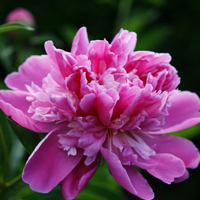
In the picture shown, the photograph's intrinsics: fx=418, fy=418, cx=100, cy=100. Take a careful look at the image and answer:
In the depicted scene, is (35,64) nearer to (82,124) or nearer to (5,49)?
(82,124)

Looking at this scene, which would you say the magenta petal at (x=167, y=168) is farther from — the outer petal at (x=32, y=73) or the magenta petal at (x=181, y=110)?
the outer petal at (x=32, y=73)

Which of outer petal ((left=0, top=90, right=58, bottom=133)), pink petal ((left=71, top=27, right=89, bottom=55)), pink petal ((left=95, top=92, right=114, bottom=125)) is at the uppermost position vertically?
pink petal ((left=71, top=27, right=89, bottom=55))

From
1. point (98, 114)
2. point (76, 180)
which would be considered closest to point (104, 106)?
point (98, 114)

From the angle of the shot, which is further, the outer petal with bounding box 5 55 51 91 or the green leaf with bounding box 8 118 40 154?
the outer petal with bounding box 5 55 51 91

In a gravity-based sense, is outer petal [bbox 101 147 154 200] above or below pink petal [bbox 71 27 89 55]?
below

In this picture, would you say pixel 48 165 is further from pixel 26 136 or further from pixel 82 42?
pixel 82 42

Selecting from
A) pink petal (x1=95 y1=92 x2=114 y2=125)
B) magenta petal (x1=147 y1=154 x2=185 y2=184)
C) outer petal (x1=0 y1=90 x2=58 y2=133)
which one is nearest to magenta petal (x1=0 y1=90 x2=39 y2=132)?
outer petal (x1=0 y1=90 x2=58 y2=133)

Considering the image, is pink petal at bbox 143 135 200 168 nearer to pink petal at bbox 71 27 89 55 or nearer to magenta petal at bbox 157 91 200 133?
magenta petal at bbox 157 91 200 133
